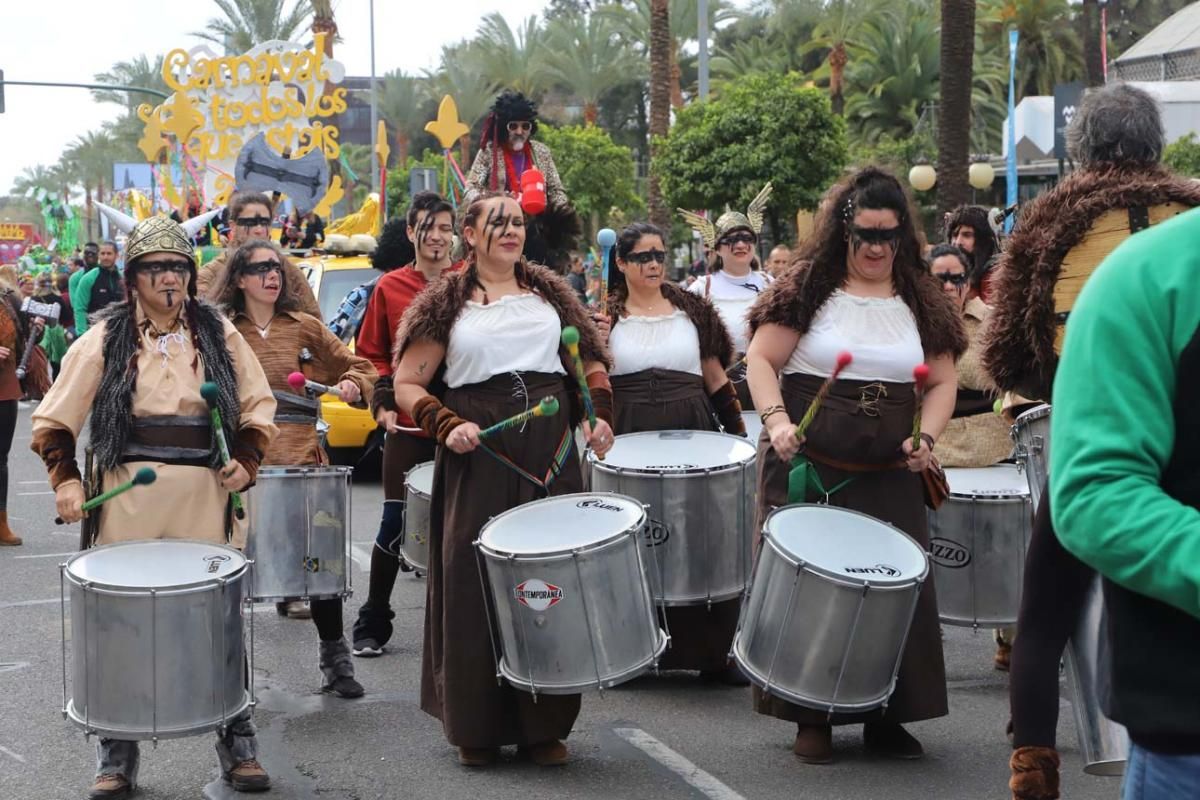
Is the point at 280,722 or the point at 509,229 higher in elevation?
the point at 509,229

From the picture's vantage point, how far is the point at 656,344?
6938 mm

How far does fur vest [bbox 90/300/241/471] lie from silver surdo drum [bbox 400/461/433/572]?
182cm

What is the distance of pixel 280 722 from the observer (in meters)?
6.39

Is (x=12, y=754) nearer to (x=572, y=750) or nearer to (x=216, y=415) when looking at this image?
(x=216, y=415)

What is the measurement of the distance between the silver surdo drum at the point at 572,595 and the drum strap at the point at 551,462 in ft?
1.12

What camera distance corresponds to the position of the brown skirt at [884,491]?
554cm

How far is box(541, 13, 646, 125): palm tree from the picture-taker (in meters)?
47.8

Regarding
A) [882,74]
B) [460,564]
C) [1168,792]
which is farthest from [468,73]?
[1168,792]

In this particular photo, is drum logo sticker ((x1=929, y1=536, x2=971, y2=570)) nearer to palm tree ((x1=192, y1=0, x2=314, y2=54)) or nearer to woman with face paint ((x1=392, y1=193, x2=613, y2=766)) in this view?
woman with face paint ((x1=392, y1=193, x2=613, y2=766))

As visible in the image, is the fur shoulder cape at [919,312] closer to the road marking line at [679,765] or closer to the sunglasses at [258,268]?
Result: the road marking line at [679,765]

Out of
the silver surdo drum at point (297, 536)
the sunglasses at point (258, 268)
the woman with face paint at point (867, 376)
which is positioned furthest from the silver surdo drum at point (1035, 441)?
the sunglasses at point (258, 268)

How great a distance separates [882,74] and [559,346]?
35.8 metres

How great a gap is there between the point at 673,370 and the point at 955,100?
11.0 meters

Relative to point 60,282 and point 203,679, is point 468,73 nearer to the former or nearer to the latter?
point 60,282
